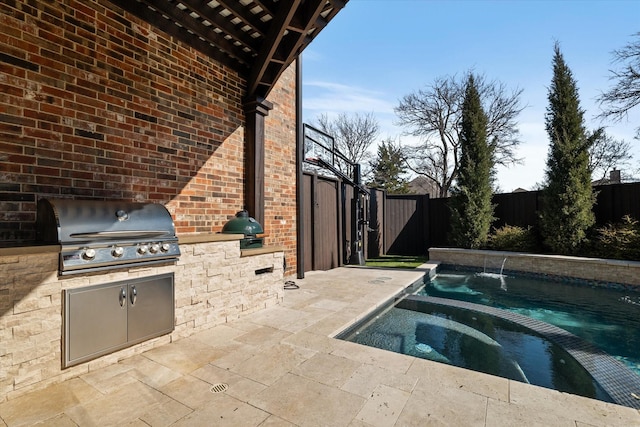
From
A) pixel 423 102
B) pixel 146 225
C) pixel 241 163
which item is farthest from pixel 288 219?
pixel 423 102

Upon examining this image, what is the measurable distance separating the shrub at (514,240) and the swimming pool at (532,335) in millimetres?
2214

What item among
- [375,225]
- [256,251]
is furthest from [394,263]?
[256,251]

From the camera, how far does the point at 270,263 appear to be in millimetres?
4027

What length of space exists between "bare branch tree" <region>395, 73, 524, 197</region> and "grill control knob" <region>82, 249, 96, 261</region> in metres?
15.5

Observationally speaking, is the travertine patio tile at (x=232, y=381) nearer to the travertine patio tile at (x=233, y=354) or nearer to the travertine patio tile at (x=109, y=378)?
the travertine patio tile at (x=233, y=354)

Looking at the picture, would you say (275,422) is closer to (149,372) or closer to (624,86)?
(149,372)

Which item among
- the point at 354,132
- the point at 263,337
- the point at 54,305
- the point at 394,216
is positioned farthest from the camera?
the point at 354,132

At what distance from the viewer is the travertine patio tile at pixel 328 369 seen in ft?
7.07

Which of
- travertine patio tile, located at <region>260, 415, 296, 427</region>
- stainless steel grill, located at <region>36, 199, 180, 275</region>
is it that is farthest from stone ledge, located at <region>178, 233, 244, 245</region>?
travertine patio tile, located at <region>260, 415, 296, 427</region>

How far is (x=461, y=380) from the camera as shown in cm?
212

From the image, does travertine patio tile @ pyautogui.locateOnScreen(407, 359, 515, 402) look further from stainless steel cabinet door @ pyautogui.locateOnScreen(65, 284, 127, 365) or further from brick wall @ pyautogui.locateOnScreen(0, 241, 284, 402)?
stainless steel cabinet door @ pyautogui.locateOnScreen(65, 284, 127, 365)

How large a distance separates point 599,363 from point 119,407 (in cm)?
387

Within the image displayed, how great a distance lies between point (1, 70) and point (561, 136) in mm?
10310

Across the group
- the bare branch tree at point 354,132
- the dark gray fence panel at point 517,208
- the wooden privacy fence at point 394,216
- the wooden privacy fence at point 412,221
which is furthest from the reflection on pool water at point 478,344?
the bare branch tree at point 354,132
